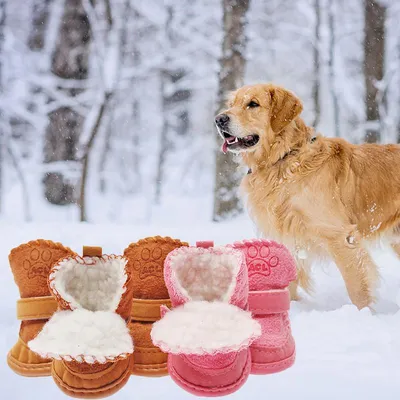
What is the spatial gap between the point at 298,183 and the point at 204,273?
1.91 ft

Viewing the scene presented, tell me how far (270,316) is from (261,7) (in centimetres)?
187

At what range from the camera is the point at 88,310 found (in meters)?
0.59

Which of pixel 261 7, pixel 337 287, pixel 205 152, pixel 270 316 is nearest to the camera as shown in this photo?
pixel 270 316

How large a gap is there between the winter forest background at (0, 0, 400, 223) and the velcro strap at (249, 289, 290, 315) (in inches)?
40.0

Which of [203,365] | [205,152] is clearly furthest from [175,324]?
[205,152]

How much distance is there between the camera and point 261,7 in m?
2.16

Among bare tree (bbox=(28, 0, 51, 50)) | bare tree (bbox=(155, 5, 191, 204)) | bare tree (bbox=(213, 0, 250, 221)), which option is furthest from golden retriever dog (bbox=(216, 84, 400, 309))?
bare tree (bbox=(155, 5, 191, 204))

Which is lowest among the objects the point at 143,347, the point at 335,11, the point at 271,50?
the point at 143,347

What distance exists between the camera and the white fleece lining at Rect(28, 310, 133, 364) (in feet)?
1.73

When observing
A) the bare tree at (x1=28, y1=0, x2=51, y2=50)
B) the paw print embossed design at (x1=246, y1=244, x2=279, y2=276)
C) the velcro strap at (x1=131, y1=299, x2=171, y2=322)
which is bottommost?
the velcro strap at (x1=131, y1=299, x2=171, y2=322)

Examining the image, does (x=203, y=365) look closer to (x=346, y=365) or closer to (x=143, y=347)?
(x=143, y=347)

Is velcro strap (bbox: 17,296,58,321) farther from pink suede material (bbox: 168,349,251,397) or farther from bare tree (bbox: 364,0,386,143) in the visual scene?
bare tree (bbox: 364,0,386,143)

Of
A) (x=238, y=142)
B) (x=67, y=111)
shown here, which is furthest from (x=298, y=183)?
(x=67, y=111)

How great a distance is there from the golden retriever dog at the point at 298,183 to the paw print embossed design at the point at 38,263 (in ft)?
1.90
